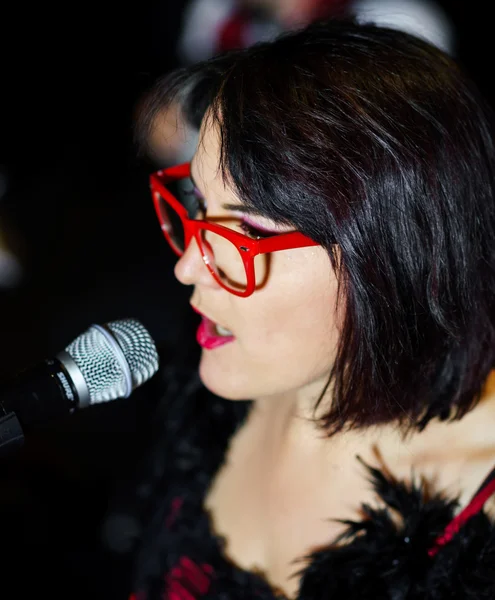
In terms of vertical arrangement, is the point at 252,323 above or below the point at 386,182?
below

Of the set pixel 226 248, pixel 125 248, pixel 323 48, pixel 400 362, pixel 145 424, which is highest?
pixel 323 48

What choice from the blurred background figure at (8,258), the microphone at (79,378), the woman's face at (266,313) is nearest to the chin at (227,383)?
the woman's face at (266,313)

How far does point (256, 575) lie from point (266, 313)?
21.8 inches

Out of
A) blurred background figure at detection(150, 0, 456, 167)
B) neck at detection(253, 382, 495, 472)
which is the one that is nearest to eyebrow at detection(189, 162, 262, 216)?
neck at detection(253, 382, 495, 472)

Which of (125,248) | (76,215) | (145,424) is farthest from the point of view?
(76,215)

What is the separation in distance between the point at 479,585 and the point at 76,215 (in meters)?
2.08

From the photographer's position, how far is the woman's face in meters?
0.93

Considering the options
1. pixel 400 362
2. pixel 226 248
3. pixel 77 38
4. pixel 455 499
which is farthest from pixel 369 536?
pixel 77 38

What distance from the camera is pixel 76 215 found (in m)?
2.58

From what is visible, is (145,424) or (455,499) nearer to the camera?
(455,499)

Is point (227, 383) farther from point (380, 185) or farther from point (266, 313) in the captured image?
point (380, 185)

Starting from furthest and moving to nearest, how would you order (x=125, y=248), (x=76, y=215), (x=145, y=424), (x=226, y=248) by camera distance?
(x=76, y=215) < (x=125, y=248) < (x=145, y=424) < (x=226, y=248)

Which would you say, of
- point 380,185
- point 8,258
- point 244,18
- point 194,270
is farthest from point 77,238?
point 380,185

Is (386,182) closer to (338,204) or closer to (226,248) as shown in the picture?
(338,204)
